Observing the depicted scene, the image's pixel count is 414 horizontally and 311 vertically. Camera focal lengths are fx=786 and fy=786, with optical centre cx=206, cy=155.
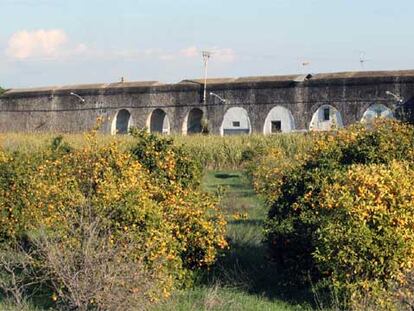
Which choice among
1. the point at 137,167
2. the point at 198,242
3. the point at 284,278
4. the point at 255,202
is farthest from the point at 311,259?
the point at 255,202

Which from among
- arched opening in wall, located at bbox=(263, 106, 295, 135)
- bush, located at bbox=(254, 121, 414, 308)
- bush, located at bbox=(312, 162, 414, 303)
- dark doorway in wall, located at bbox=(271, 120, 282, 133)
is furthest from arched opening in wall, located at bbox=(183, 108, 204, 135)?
bush, located at bbox=(312, 162, 414, 303)

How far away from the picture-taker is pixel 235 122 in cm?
4447

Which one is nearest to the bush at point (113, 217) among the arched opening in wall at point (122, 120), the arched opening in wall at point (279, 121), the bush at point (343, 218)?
the bush at point (343, 218)

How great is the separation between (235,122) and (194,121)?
3070 millimetres

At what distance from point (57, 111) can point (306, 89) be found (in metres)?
16.1

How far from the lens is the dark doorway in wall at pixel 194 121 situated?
4541cm

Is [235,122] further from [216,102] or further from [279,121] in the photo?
[279,121]

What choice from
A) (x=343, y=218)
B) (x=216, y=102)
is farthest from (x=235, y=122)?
(x=343, y=218)

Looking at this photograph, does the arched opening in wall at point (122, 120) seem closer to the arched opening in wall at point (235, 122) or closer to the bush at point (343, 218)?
the arched opening in wall at point (235, 122)

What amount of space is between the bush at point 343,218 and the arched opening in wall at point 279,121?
102ft

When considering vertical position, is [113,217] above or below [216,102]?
below

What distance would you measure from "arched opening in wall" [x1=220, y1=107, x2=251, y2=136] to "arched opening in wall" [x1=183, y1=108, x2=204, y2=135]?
1504 millimetres

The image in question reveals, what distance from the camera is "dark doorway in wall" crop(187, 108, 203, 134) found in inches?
1788

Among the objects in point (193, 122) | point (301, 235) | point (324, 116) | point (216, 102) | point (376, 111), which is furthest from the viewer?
point (193, 122)
